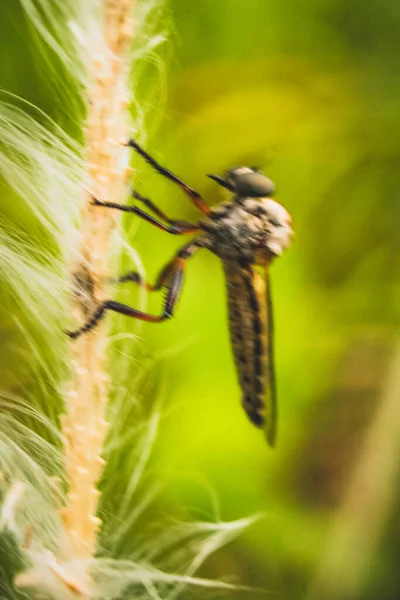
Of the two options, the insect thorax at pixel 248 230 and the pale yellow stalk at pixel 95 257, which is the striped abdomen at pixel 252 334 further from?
the pale yellow stalk at pixel 95 257

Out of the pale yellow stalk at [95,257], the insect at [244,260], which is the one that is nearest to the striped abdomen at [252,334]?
the insect at [244,260]

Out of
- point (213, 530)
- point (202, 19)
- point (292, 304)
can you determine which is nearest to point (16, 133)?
point (202, 19)

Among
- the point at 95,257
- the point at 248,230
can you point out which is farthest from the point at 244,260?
the point at 95,257

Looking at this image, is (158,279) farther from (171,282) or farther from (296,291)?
(296,291)

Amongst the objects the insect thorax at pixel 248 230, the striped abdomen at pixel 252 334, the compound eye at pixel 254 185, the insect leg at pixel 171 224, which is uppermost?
the compound eye at pixel 254 185

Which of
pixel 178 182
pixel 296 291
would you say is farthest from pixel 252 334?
pixel 178 182

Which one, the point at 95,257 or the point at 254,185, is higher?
the point at 254,185

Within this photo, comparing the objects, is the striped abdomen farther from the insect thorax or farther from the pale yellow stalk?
the pale yellow stalk

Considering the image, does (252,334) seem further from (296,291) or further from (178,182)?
(178,182)
